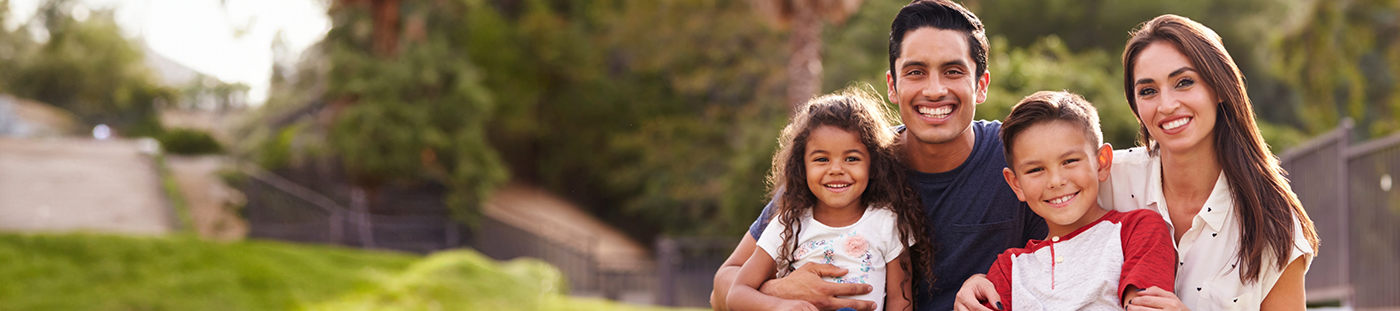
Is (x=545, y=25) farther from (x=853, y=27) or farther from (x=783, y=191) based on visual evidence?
(x=783, y=191)

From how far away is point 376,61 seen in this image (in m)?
18.4

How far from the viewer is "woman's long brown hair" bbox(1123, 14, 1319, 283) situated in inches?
87.6

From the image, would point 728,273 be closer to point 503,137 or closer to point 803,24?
point 803,24

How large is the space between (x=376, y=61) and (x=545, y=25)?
6.31m

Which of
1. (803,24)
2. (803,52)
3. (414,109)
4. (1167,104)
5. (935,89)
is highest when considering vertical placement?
(803,24)

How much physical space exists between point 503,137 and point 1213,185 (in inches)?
964

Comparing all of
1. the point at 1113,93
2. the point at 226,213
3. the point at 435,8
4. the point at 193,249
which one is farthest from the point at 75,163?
the point at 1113,93

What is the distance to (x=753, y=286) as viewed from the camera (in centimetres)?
295

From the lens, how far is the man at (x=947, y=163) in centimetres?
284

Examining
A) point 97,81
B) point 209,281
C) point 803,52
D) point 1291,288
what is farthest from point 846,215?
point 97,81

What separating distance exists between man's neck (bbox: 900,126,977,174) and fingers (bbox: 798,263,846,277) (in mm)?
432

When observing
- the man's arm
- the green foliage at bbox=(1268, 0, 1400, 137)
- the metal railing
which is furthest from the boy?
the green foliage at bbox=(1268, 0, 1400, 137)

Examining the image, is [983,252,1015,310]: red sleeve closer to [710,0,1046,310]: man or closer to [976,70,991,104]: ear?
[710,0,1046,310]: man

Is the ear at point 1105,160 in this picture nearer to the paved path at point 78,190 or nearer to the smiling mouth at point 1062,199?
the smiling mouth at point 1062,199
